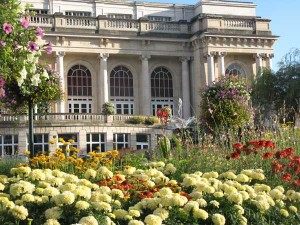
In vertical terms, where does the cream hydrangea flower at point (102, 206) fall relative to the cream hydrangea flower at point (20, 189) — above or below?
below

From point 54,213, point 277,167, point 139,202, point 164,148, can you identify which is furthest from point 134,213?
point 164,148

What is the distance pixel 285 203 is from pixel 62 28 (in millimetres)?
30714

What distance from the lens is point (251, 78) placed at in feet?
133

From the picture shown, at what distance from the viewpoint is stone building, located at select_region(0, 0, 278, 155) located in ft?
123

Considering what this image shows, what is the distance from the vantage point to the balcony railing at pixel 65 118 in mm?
29703

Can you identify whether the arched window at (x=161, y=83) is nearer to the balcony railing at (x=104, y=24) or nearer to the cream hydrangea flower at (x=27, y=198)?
the balcony railing at (x=104, y=24)

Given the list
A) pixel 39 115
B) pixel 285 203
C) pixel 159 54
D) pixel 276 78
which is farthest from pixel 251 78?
pixel 285 203

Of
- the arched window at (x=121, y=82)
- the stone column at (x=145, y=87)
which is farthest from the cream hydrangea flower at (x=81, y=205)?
the arched window at (x=121, y=82)

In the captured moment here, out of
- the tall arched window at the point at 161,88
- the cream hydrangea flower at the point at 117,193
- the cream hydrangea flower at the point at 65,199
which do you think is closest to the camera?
the cream hydrangea flower at the point at 65,199

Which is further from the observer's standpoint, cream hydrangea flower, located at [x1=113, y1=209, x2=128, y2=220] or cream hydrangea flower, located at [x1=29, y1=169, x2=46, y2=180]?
cream hydrangea flower, located at [x1=29, y1=169, x2=46, y2=180]

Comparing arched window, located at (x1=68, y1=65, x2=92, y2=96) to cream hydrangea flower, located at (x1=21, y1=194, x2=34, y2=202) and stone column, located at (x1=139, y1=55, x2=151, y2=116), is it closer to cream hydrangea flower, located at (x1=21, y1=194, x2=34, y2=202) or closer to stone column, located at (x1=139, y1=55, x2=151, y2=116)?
stone column, located at (x1=139, y1=55, x2=151, y2=116)

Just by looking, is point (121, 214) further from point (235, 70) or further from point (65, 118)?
point (235, 70)

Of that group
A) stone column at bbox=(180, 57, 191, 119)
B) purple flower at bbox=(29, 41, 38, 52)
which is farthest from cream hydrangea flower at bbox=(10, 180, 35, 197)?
stone column at bbox=(180, 57, 191, 119)

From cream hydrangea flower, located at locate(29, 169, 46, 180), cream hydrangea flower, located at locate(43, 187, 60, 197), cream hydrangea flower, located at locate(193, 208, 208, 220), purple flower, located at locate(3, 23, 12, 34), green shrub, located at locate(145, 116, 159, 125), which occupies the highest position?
purple flower, located at locate(3, 23, 12, 34)
